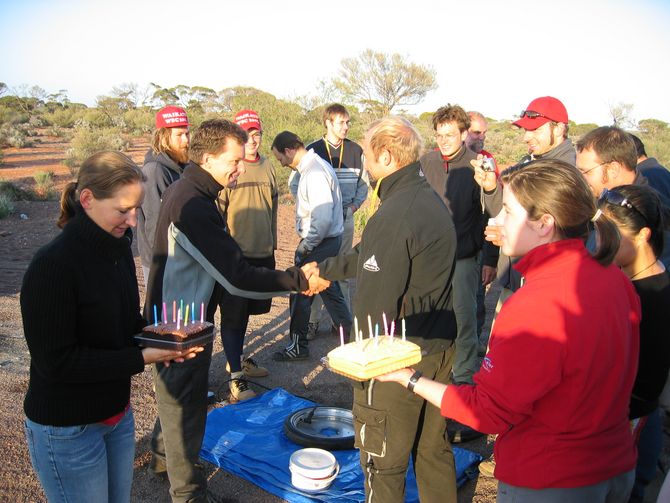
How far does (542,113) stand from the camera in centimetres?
521

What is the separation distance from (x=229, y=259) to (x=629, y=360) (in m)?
2.31

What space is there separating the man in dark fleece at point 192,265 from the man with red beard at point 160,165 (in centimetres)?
167

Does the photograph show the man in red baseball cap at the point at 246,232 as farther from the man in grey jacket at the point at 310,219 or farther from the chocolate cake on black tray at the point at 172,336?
the chocolate cake on black tray at the point at 172,336

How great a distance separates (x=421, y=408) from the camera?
320cm

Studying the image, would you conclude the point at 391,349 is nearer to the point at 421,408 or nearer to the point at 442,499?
the point at 421,408

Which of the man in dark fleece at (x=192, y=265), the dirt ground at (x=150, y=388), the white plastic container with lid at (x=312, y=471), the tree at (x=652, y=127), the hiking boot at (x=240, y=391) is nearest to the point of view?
the man in dark fleece at (x=192, y=265)

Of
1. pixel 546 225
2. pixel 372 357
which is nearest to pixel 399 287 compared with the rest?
pixel 372 357

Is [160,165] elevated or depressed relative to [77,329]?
elevated

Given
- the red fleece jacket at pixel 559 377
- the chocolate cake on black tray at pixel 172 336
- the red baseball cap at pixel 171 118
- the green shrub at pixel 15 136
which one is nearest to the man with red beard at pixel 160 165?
the red baseball cap at pixel 171 118

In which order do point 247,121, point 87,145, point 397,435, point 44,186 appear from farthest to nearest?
point 87,145, point 44,186, point 247,121, point 397,435

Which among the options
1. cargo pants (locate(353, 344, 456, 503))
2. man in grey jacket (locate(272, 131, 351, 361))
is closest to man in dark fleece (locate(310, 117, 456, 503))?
cargo pants (locate(353, 344, 456, 503))

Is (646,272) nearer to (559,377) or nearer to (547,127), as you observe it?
(559,377)

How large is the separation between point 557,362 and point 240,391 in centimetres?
420

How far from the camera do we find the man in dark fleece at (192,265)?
3432mm
